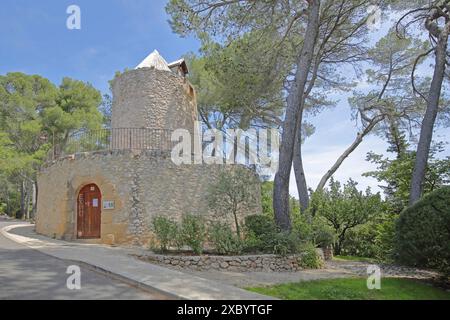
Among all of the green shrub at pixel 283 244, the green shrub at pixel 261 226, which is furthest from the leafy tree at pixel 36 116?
the green shrub at pixel 283 244

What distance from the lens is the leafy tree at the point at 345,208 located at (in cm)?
1631

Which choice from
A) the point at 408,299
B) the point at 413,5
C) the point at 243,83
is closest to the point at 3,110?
the point at 243,83

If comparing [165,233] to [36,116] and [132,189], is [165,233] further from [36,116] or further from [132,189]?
[36,116]

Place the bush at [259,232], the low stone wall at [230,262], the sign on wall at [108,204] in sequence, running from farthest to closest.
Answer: the sign on wall at [108,204] → the bush at [259,232] → the low stone wall at [230,262]

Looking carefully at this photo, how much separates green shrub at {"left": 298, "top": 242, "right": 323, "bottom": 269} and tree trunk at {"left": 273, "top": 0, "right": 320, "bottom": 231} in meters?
0.84

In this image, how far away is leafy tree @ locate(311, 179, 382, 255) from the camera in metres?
16.3

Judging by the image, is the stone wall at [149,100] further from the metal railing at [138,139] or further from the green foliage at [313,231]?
the green foliage at [313,231]

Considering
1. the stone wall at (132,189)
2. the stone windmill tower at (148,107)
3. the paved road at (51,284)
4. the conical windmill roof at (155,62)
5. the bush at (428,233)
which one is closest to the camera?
the paved road at (51,284)

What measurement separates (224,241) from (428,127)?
27.9 ft

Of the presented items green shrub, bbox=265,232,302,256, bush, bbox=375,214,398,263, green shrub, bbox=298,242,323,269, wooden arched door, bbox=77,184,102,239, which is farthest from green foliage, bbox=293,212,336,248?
wooden arched door, bbox=77,184,102,239

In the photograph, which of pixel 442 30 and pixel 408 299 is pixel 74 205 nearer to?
pixel 408 299

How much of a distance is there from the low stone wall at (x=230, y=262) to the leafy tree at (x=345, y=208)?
20.3 feet

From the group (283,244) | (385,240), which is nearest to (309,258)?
(283,244)

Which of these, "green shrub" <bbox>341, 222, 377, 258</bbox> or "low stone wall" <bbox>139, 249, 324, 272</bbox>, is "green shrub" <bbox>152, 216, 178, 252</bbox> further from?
"green shrub" <bbox>341, 222, 377, 258</bbox>
